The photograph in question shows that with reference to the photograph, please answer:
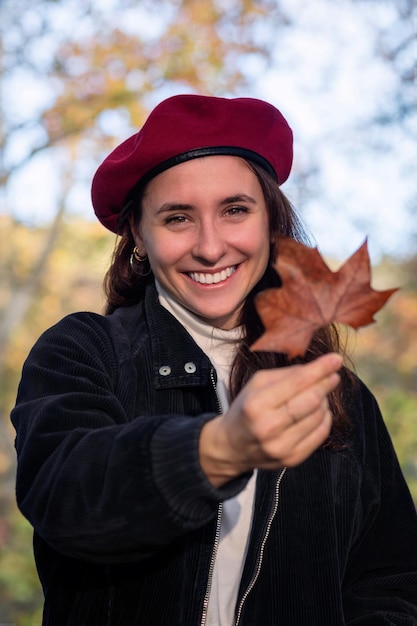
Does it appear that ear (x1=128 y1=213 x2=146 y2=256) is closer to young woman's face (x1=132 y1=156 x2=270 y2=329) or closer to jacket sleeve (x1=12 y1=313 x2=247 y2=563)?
young woman's face (x1=132 y1=156 x2=270 y2=329)

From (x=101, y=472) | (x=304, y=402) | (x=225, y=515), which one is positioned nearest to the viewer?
(x=304, y=402)

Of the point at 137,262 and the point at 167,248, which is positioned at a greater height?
the point at 137,262

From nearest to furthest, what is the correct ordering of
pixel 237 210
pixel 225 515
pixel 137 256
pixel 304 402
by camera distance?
1. pixel 304 402
2. pixel 225 515
3. pixel 237 210
4. pixel 137 256

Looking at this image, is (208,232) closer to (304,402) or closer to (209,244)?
(209,244)

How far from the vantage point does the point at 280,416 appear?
1.17m

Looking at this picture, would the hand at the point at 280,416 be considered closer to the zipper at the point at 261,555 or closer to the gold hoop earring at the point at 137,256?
the zipper at the point at 261,555

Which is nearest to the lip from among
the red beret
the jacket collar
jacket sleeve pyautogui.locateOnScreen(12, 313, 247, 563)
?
the jacket collar

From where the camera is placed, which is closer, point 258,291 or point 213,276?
point 213,276

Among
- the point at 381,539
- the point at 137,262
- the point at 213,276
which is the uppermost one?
the point at 137,262

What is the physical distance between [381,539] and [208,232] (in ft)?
3.03

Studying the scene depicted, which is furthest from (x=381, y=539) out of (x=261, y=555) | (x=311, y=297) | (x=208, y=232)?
(x=311, y=297)

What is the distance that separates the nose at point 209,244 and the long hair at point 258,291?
0.52 feet

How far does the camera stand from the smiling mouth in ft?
6.55

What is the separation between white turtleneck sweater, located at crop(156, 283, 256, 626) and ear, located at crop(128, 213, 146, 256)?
18cm
